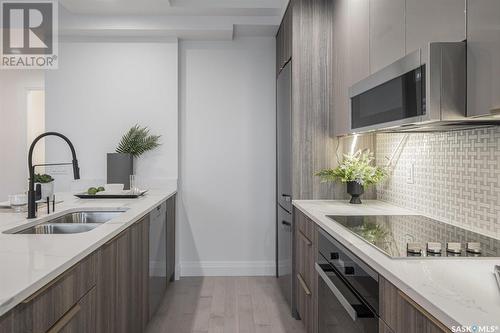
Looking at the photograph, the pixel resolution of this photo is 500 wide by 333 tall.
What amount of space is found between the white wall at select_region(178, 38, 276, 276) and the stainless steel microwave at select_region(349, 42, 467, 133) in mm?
2303

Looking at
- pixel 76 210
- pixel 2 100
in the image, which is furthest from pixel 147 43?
pixel 2 100

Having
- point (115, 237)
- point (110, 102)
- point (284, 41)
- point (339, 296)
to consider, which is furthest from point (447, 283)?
point (110, 102)

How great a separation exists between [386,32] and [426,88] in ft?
2.07

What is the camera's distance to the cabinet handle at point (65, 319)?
1192 mm

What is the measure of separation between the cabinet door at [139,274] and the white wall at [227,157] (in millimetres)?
1472

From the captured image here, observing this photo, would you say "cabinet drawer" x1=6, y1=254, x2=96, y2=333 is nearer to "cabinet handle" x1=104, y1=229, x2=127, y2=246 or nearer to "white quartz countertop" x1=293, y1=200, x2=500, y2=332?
"cabinet handle" x1=104, y1=229, x2=127, y2=246

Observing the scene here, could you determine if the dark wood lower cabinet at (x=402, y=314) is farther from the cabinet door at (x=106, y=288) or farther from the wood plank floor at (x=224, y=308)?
the wood plank floor at (x=224, y=308)

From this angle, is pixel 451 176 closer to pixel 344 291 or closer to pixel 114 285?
pixel 344 291

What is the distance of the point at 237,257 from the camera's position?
13.2 ft

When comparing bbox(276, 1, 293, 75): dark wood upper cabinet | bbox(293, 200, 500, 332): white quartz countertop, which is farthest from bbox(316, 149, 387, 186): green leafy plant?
bbox(293, 200, 500, 332): white quartz countertop

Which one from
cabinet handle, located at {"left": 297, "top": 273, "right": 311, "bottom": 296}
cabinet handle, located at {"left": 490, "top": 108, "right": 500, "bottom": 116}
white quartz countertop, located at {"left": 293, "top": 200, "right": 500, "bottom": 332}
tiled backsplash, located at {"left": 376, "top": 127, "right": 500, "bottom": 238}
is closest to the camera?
white quartz countertop, located at {"left": 293, "top": 200, "right": 500, "bottom": 332}

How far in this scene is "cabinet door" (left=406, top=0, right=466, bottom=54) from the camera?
129cm

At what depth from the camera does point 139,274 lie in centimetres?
234

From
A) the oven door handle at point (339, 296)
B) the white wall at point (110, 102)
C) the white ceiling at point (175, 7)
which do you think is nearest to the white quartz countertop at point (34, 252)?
the oven door handle at point (339, 296)
